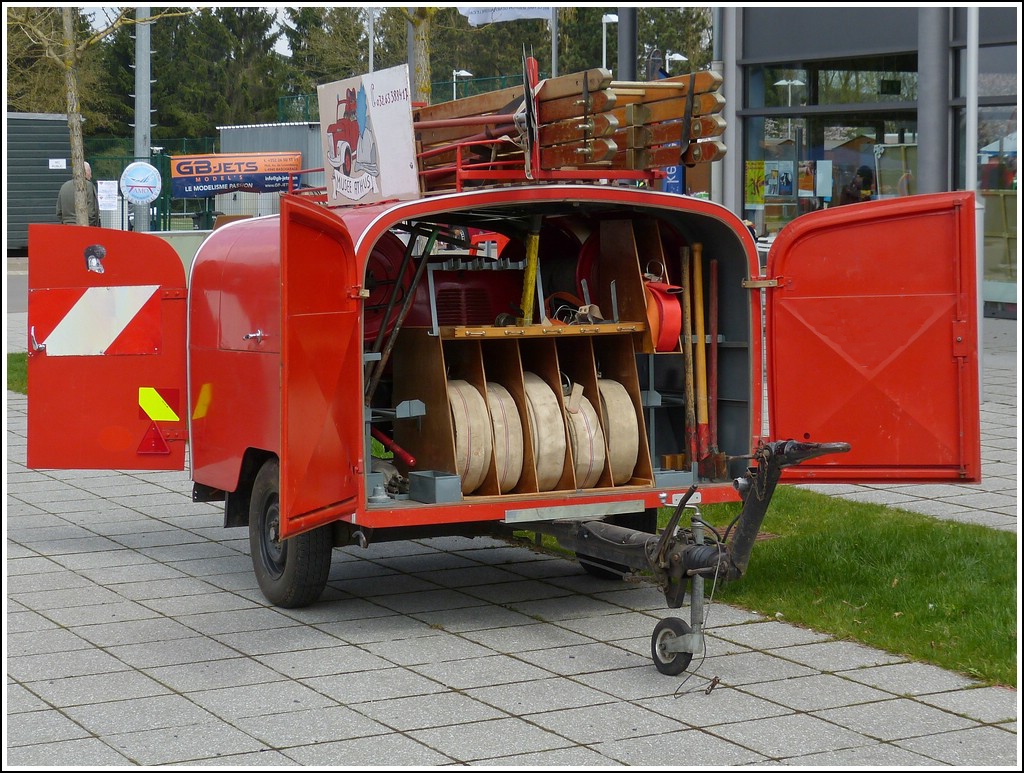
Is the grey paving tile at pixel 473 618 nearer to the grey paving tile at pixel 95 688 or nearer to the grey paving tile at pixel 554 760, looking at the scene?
the grey paving tile at pixel 95 688

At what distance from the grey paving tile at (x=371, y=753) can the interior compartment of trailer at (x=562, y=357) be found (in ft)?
5.63

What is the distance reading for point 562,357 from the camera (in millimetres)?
7555

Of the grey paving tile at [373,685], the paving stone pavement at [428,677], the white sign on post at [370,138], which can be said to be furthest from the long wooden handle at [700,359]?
the grey paving tile at [373,685]

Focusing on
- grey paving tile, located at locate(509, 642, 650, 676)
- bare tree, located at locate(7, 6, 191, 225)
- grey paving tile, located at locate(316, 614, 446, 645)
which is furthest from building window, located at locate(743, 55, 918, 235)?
grey paving tile, located at locate(509, 642, 650, 676)

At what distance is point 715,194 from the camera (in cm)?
2064

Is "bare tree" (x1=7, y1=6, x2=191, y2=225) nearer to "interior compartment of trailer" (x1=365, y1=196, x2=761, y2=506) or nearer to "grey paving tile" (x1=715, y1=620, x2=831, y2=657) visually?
"interior compartment of trailer" (x1=365, y1=196, x2=761, y2=506)

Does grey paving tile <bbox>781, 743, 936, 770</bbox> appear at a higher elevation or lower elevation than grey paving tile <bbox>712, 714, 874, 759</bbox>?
lower

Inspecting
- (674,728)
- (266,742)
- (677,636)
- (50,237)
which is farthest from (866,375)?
(50,237)

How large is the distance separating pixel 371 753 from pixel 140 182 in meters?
21.3

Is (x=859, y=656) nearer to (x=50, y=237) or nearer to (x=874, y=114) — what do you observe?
(x=50, y=237)

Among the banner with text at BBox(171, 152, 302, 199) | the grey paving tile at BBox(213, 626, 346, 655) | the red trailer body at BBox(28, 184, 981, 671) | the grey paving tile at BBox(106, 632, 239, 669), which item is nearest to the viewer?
the grey paving tile at BBox(106, 632, 239, 669)

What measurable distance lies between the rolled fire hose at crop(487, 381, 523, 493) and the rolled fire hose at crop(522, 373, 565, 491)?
3.1 inches

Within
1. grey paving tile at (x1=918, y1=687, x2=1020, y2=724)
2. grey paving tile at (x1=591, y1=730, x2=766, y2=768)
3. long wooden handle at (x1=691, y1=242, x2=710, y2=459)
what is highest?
long wooden handle at (x1=691, y1=242, x2=710, y2=459)

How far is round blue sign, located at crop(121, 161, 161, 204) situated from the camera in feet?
80.8
